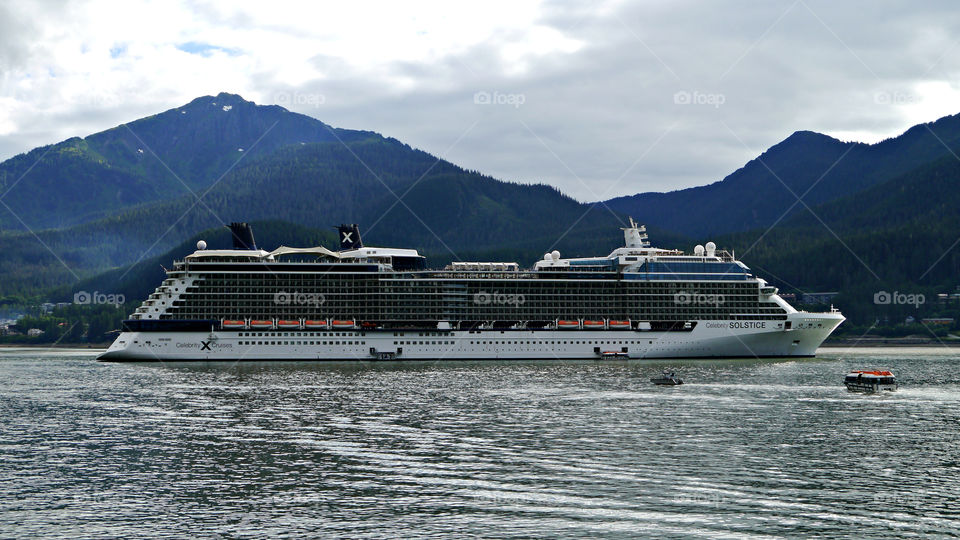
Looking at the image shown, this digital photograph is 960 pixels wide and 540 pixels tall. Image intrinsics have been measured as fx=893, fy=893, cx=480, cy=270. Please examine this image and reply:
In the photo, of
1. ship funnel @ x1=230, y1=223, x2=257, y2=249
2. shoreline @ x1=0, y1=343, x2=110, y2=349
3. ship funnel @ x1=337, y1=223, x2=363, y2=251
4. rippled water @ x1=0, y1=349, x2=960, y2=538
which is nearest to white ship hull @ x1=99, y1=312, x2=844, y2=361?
ship funnel @ x1=230, y1=223, x2=257, y2=249

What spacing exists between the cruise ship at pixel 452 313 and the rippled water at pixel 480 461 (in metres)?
30.6

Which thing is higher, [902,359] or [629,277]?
[629,277]

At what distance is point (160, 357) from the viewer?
317ft

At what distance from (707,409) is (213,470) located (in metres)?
29.3

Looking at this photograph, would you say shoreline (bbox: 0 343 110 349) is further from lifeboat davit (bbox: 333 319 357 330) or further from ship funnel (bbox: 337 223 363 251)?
lifeboat davit (bbox: 333 319 357 330)

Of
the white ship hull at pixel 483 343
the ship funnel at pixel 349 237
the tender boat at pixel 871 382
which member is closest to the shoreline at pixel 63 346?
the ship funnel at pixel 349 237

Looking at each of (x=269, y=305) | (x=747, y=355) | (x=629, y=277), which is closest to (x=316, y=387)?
(x=269, y=305)

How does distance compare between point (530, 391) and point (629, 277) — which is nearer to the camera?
point (530, 391)

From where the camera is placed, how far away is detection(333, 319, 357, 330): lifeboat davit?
323 ft

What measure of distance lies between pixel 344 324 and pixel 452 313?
12267 mm

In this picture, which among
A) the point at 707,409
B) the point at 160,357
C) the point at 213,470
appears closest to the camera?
the point at 213,470

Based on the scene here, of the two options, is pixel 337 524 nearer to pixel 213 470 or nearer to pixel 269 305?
Result: pixel 213 470

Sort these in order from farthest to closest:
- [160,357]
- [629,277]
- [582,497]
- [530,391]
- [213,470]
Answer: [629,277], [160,357], [530,391], [213,470], [582,497]

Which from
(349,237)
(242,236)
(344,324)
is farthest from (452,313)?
(242,236)
